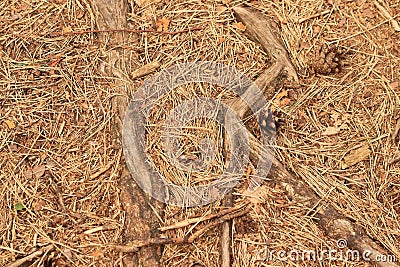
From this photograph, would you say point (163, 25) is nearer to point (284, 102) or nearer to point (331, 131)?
point (284, 102)

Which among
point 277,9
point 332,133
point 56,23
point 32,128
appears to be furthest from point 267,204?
point 56,23

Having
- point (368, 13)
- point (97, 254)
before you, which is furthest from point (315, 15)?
point (97, 254)

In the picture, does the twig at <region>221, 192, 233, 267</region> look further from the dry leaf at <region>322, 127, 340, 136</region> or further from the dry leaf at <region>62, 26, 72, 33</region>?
the dry leaf at <region>62, 26, 72, 33</region>

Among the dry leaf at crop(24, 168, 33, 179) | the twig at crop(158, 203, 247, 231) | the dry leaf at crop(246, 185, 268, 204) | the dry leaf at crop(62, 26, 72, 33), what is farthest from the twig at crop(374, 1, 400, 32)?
the dry leaf at crop(24, 168, 33, 179)

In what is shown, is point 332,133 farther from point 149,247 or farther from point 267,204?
point 149,247

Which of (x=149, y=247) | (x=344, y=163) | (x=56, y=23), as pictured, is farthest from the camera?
(x=56, y=23)

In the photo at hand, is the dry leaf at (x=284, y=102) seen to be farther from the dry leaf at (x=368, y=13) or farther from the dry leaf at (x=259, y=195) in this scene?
the dry leaf at (x=368, y=13)

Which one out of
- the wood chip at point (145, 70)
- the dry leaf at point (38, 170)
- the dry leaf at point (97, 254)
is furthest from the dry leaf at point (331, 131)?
the dry leaf at point (38, 170)
